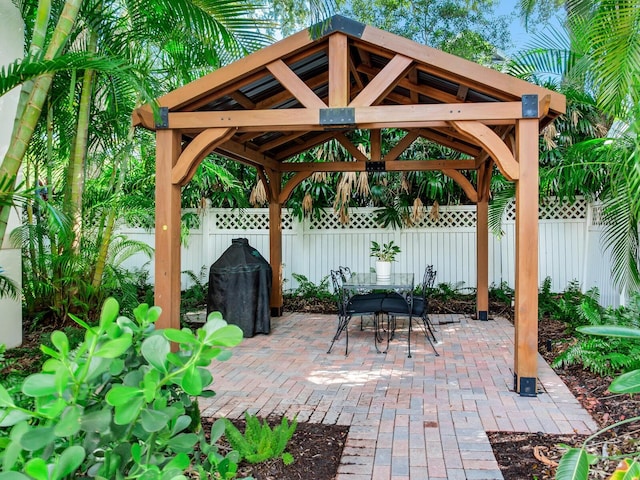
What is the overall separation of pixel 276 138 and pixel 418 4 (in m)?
7.11

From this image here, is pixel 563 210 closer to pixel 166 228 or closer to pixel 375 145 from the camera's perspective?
pixel 375 145

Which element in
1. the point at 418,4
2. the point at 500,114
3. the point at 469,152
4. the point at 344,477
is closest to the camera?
the point at 344,477

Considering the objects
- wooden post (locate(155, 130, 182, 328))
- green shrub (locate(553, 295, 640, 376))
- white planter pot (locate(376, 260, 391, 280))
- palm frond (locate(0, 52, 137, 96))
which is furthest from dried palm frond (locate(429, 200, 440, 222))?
palm frond (locate(0, 52, 137, 96))

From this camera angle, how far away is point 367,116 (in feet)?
14.6

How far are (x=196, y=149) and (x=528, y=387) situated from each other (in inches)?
133

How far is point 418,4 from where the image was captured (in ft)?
40.6

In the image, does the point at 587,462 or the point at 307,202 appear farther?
the point at 307,202

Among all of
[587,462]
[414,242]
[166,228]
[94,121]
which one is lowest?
[587,462]

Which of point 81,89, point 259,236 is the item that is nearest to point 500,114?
point 81,89

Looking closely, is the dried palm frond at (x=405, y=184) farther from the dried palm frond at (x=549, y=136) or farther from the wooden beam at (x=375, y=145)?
the dried palm frond at (x=549, y=136)

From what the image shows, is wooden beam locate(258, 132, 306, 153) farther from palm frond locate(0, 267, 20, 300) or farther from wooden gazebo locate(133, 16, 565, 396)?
palm frond locate(0, 267, 20, 300)

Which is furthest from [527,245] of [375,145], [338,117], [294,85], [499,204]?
[499,204]

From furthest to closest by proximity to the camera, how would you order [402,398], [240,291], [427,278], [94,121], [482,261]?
[482,261]
[427,278]
[240,291]
[94,121]
[402,398]

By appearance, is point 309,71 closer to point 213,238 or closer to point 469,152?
point 469,152
